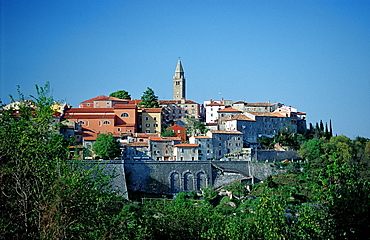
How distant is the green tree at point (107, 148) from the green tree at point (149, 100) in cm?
2011

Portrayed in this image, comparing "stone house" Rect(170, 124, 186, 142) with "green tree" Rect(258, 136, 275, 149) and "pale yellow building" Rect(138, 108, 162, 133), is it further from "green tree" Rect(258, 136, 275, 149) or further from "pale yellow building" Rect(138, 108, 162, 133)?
"green tree" Rect(258, 136, 275, 149)

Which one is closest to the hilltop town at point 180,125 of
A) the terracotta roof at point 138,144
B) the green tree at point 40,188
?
the terracotta roof at point 138,144

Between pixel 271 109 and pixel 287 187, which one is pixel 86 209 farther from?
pixel 271 109

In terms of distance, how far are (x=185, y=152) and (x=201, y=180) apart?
4.98m

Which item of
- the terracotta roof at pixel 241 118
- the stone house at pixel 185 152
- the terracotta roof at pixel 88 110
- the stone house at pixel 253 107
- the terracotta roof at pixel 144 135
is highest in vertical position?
the stone house at pixel 253 107

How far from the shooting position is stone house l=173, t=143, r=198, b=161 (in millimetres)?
62094

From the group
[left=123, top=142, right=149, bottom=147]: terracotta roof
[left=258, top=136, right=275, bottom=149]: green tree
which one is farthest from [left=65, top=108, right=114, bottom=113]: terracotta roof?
[left=258, top=136, right=275, bottom=149]: green tree

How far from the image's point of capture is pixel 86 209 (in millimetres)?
19047

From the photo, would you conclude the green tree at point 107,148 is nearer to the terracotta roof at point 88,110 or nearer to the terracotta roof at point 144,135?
the terracotta roof at point 144,135

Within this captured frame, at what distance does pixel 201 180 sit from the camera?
5872 centimetres

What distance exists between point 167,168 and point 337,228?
125 ft

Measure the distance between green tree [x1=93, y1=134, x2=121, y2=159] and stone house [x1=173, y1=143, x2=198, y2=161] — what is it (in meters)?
6.85

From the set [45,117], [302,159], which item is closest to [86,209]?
[45,117]

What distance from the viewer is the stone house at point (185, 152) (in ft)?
204
